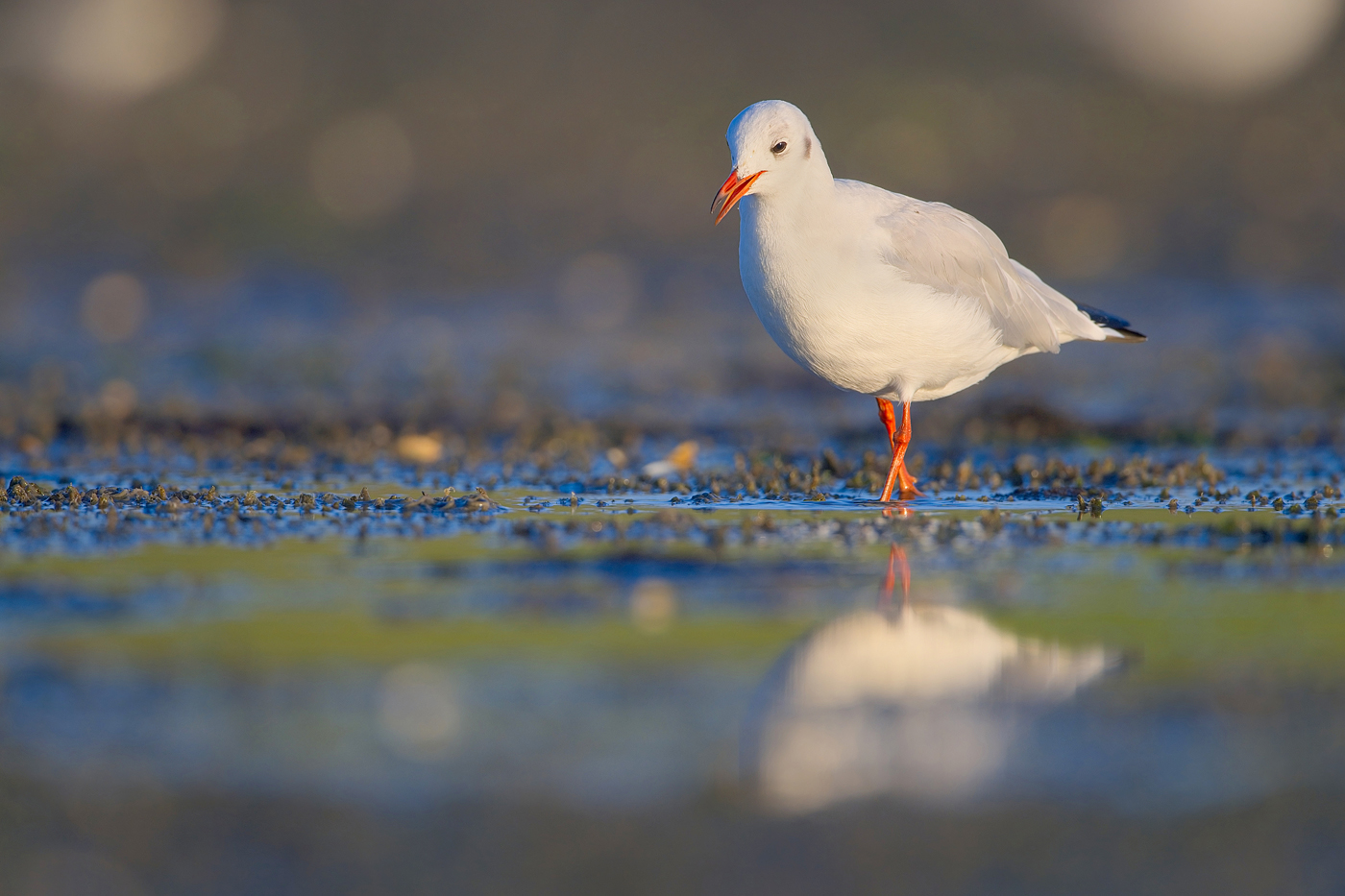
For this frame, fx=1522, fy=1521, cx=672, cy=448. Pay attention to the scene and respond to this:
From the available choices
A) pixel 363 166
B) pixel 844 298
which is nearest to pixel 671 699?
pixel 844 298

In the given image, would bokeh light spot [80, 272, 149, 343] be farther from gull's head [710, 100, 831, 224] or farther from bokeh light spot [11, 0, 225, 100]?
gull's head [710, 100, 831, 224]

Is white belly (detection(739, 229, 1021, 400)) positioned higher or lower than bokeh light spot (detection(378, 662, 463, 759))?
higher

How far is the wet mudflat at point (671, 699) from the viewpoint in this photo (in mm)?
2850

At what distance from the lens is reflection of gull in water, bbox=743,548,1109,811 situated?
10.3ft

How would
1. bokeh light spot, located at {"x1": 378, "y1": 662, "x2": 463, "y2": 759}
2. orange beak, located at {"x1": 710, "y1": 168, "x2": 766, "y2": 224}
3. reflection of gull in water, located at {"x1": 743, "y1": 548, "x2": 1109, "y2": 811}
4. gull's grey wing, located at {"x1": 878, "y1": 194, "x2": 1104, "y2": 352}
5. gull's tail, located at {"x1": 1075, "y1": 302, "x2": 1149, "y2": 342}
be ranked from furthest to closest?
gull's tail, located at {"x1": 1075, "y1": 302, "x2": 1149, "y2": 342}, gull's grey wing, located at {"x1": 878, "y1": 194, "x2": 1104, "y2": 352}, orange beak, located at {"x1": 710, "y1": 168, "x2": 766, "y2": 224}, bokeh light spot, located at {"x1": 378, "y1": 662, "x2": 463, "y2": 759}, reflection of gull in water, located at {"x1": 743, "y1": 548, "x2": 1109, "y2": 811}

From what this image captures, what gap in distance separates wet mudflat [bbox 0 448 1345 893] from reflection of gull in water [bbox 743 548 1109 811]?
1cm

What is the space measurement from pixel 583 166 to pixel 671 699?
1459 centimetres

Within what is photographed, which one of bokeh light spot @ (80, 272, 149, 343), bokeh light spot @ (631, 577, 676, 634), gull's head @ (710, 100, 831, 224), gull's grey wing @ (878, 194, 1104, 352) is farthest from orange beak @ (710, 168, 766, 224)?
bokeh light spot @ (80, 272, 149, 343)

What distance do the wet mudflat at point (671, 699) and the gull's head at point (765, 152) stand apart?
4.43ft

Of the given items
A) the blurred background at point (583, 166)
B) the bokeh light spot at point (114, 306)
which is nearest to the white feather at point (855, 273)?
the blurred background at point (583, 166)

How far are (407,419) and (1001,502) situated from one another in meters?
4.11

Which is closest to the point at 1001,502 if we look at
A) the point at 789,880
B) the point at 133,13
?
the point at 789,880

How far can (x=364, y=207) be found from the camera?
56.0 ft

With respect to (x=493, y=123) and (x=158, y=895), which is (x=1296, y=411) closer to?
(x=158, y=895)
